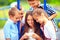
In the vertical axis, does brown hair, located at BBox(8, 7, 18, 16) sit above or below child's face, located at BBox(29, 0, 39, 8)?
below

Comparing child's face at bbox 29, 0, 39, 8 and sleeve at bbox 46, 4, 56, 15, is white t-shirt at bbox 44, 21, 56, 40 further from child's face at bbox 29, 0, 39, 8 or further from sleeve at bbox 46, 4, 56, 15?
child's face at bbox 29, 0, 39, 8

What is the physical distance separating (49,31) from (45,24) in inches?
4.2

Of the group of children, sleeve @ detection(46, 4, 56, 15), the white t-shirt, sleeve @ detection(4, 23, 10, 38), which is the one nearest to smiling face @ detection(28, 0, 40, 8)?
the group of children

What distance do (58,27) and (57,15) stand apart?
0.54 ft

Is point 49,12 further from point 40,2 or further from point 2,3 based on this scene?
point 2,3

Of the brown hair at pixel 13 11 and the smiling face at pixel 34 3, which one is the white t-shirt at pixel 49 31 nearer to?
the smiling face at pixel 34 3

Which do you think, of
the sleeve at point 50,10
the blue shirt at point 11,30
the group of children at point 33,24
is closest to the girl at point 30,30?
the group of children at point 33,24

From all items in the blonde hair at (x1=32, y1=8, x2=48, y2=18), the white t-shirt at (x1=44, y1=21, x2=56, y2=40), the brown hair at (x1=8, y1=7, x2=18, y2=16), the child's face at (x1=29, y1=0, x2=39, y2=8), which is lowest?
the white t-shirt at (x1=44, y1=21, x2=56, y2=40)

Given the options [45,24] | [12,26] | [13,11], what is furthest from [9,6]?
[45,24]

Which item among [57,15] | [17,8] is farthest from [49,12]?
[17,8]

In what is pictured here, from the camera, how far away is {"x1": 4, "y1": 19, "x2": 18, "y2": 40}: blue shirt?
4.06m

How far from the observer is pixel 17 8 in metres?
4.05

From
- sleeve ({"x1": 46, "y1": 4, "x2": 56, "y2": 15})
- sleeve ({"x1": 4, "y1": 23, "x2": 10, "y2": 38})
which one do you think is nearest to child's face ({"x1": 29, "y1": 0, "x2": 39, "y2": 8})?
sleeve ({"x1": 46, "y1": 4, "x2": 56, "y2": 15})

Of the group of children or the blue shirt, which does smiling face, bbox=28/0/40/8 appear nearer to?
the group of children
